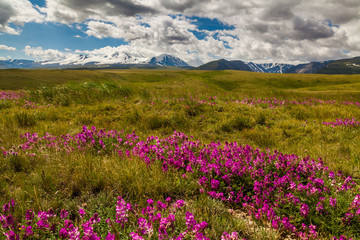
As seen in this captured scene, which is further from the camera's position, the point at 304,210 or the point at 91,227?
the point at 304,210

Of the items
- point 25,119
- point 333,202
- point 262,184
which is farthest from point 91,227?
point 25,119

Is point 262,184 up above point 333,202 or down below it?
below

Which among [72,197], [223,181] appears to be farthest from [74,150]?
[223,181]

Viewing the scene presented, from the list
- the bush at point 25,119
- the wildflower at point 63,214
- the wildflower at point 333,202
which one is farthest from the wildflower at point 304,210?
the bush at point 25,119

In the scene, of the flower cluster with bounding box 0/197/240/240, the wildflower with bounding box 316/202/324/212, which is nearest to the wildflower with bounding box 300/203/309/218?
the wildflower with bounding box 316/202/324/212

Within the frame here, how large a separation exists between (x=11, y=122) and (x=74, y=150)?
452 centimetres

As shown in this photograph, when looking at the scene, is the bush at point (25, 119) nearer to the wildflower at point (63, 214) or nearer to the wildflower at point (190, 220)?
the wildflower at point (63, 214)

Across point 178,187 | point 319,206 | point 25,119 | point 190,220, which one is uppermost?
point 25,119

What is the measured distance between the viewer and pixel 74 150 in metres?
4.56

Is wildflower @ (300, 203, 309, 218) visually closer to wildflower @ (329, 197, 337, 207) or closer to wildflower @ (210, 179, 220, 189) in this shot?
wildflower @ (329, 197, 337, 207)

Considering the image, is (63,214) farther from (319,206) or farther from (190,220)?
(319,206)

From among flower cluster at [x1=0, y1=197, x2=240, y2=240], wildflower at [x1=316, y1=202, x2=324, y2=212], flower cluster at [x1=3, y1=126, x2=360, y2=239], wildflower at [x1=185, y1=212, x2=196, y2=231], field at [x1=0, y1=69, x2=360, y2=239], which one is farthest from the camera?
wildflower at [x1=316, y1=202, x2=324, y2=212]

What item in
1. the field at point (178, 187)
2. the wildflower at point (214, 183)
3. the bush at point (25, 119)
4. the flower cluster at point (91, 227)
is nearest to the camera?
the flower cluster at point (91, 227)

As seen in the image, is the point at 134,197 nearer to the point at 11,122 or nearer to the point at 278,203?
the point at 278,203
